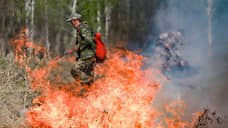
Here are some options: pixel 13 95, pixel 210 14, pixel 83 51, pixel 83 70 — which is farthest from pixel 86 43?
pixel 210 14

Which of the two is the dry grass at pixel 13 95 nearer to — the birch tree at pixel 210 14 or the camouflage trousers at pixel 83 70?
the camouflage trousers at pixel 83 70

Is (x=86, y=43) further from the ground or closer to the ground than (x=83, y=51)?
further from the ground

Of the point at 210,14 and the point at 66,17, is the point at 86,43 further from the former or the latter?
the point at 210,14

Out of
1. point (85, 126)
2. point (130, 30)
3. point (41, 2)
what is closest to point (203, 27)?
point (130, 30)

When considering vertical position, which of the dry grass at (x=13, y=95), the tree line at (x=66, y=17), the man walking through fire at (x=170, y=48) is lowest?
the dry grass at (x=13, y=95)

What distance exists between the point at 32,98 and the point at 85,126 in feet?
6.79

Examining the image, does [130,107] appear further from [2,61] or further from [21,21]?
[21,21]

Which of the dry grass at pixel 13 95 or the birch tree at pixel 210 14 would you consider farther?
the birch tree at pixel 210 14

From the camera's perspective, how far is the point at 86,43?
17.7ft

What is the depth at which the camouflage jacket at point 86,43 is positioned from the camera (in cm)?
530

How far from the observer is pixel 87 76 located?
216 inches

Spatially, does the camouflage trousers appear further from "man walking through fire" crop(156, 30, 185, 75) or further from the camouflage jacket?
"man walking through fire" crop(156, 30, 185, 75)

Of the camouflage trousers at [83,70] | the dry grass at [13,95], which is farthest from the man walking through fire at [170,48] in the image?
the dry grass at [13,95]

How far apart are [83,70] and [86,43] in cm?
65
